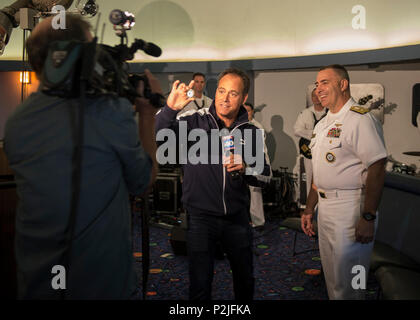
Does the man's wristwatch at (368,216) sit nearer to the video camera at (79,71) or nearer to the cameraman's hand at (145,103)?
the cameraman's hand at (145,103)

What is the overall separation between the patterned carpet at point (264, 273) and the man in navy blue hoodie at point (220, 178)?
3.92 ft

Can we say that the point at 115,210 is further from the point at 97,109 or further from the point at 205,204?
the point at 205,204

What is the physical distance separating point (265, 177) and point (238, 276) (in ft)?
2.04

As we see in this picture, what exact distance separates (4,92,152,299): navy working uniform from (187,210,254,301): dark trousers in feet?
3.35

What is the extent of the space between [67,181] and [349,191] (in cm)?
192

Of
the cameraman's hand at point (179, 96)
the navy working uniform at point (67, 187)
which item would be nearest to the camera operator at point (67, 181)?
the navy working uniform at point (67, 187)

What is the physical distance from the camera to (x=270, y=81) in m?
7.12

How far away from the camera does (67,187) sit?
3.85ft

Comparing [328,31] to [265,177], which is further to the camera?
[328,31]

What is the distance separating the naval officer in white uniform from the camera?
244 centimetres

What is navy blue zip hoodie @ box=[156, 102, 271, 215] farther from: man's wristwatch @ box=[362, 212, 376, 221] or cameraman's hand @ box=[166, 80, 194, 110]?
man's wristwatch @ box=[362, 212, 376, 221]

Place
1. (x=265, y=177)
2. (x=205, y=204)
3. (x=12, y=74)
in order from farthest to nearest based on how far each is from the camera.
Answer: (x=12, y=74)
(x=265, y=177)
(x=205, y=204)
